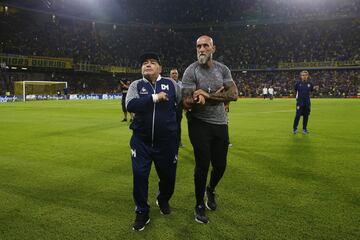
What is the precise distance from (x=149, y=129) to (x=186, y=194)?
1.65 m

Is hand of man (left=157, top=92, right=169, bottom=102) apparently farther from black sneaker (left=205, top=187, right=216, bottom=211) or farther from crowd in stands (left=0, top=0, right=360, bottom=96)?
crowd in stands (left=0, top=0, right=360, bottom=96)

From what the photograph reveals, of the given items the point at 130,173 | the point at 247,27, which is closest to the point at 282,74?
the point at 247,27

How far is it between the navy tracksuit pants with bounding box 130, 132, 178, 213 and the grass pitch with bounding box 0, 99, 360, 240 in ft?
1.25

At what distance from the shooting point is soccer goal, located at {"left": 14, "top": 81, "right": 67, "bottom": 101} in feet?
149

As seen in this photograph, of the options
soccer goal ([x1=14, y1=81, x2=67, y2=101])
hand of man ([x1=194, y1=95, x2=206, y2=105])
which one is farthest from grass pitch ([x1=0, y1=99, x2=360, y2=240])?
soccer goal ([x1=14, y1=81, x2=67, y2=101])

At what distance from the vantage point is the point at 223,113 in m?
4.68

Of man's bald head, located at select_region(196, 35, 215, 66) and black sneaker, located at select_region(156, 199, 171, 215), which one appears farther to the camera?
black sneaker, located at select_region(156, 199, 171, 215)

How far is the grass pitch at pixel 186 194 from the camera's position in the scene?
417 centimetres

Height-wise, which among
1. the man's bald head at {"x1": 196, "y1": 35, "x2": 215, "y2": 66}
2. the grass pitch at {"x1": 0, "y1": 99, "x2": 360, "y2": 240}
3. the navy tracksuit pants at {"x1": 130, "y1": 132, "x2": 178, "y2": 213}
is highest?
the man's bald head at {"x1": 196, "y1": 35, "x2": 215, "y2": 66}

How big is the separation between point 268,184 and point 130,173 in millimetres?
2609

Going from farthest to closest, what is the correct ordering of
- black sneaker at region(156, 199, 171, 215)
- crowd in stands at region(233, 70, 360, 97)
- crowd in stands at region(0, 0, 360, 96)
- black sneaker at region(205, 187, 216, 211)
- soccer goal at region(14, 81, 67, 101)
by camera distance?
1. crowd in stands at region(0, 0, 360, 96)
2. crowd in stands at region(233, 70, 360, 97)
3. soccer goal at region(14, 81, 67, 101)
4. black sneaker at region(205, 187, 216, 211)
5. black sneaker at region(156, 199, 171, 215)

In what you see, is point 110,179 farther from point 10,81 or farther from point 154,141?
point 10,81

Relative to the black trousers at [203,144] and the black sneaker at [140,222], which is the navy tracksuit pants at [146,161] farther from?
the black trousers at [203,144]

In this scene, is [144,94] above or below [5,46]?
below
